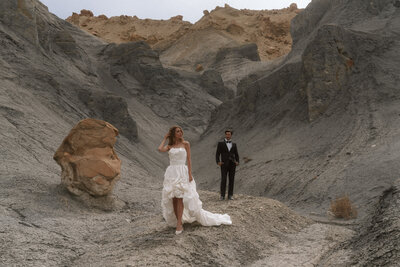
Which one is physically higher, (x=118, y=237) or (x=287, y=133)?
(x=287, y=133)

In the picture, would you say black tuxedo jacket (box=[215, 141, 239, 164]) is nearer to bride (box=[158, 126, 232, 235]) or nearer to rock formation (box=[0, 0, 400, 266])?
rock formation (box=[0, 0, 400, 266])

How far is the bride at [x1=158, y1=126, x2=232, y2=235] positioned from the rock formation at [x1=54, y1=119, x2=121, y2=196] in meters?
3.59

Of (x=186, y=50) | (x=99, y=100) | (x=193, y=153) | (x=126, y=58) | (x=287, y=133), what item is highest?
(x=186, y=50)

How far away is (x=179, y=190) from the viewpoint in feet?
19.4

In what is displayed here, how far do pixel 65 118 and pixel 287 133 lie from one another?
11.1 metres

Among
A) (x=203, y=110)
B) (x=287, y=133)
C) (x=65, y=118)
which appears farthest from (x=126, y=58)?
(x=287, y=133)

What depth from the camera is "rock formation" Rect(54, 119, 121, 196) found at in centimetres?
926

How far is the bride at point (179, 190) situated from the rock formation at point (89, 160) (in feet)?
11.8

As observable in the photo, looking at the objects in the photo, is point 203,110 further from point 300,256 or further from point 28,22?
point 300,256

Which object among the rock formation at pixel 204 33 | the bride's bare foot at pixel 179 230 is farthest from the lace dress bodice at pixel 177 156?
the rock formation at pixel 204 33

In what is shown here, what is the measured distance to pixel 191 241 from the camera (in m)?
5.82

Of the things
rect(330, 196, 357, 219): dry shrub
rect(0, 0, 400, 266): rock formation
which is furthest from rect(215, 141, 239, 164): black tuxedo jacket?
rect(330, 196, 357, 219): dry shrub

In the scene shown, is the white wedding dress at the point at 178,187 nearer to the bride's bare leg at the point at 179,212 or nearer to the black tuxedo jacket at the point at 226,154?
the bride's bare leg at the point at 179,212

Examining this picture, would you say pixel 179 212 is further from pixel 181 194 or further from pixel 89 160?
pixel 89 160
